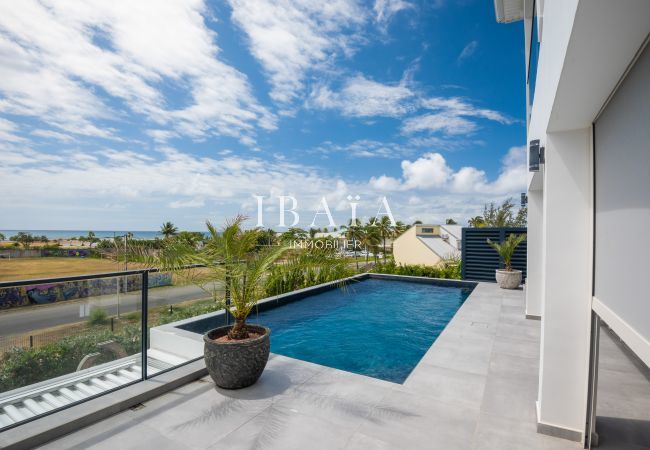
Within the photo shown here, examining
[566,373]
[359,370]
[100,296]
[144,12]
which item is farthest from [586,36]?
[144,12]

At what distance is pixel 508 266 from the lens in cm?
1036

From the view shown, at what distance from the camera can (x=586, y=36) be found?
1.44 metres

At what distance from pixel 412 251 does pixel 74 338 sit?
2452 centimetres

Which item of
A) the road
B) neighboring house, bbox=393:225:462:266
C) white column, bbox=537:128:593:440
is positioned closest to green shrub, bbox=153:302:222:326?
the road

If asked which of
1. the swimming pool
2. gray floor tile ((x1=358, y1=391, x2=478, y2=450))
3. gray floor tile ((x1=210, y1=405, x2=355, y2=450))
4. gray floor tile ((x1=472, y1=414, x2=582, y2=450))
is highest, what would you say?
gray floor tile ((x1=472, y1=414, x2=582, y2=450))

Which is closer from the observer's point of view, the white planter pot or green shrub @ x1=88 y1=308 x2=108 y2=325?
green shrub @ x1=88 y1=308 x2=108 y2=325

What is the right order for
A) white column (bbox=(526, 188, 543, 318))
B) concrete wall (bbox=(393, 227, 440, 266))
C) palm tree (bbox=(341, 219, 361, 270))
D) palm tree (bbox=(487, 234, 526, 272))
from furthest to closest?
palm tree (bbox=(341, 219, 361, 270)), concrete wall (bbox=(393, 227, 440, 266)), palm tree (bbox=(487, 234, 526, 272)), white column (bbox=(526, 188, 543, 318))

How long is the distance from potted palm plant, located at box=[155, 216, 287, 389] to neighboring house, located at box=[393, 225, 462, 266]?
21.0 metres

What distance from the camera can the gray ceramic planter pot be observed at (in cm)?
341

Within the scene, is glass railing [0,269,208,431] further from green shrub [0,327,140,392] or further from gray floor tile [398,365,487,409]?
gray floor tile [398,365,487,409]

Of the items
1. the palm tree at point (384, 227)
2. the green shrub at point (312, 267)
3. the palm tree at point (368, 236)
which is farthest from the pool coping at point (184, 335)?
the palm tree at point (384, 227)

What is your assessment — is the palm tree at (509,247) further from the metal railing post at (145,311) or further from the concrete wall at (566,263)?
the metal railing post at (145,311)

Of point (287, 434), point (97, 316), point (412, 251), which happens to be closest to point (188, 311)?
point (97, 316)

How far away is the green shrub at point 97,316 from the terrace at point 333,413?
77cm
